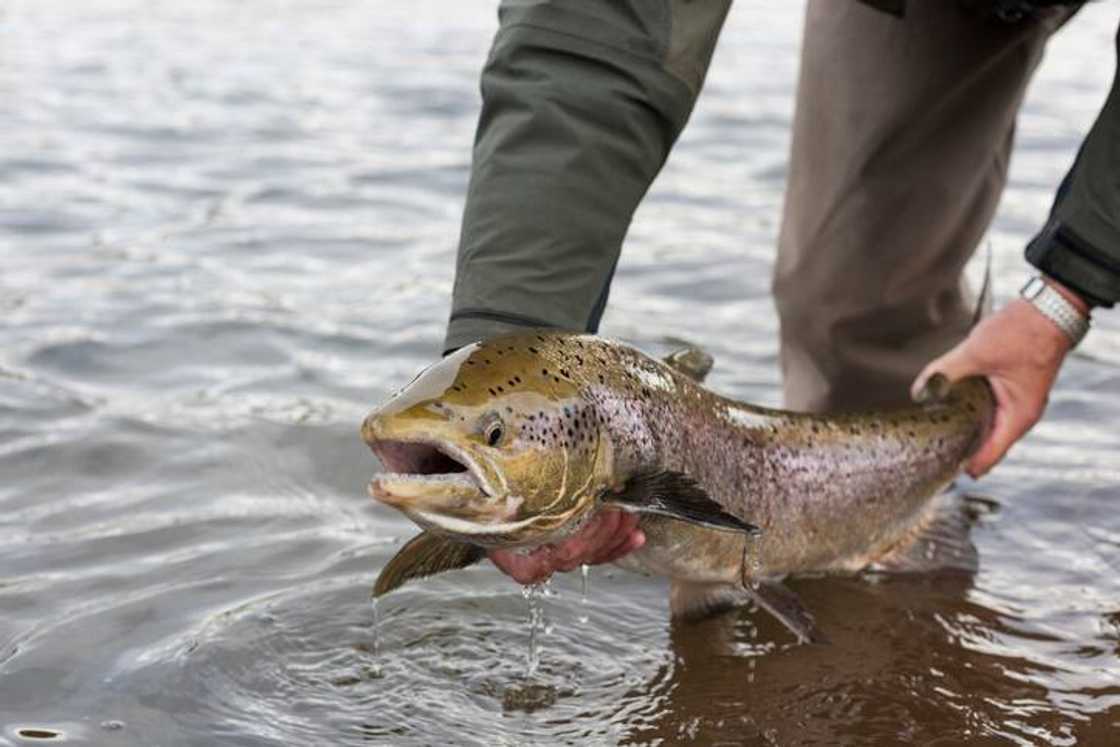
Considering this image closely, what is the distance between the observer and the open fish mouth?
255cm

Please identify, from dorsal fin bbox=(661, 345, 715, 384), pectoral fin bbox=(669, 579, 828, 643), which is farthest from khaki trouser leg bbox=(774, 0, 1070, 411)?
dorsal fin bbox=(661, 345, 715, 384)

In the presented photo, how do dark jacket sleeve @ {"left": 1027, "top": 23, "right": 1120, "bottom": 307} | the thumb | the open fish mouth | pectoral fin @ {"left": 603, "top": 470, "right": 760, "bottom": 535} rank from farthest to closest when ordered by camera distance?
the thumb, dark jacket sleeve @ {"left": 1027, "top": 23, "right": 1120, "bottom": 307}, pectoral fin @ {"left": 603, "top": 470, "right": 760, "bottom": 535}, the open fish mouth

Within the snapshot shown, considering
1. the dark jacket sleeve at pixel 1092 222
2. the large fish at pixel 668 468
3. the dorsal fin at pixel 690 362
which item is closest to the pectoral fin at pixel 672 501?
the large fish at pixel 668 468

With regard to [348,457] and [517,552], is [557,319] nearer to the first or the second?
[517,552]

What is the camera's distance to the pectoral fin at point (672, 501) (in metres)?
3.04

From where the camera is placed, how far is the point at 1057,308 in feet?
12.9

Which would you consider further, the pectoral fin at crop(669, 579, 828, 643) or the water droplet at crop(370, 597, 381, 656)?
the water droplet at crop(370, 597, 381, 656)

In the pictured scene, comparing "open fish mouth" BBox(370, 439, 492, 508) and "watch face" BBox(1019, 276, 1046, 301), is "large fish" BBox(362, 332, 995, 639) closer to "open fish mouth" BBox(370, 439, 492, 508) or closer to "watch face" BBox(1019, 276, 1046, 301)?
"open fish mouth" BBox(370, 439, 492, 508)

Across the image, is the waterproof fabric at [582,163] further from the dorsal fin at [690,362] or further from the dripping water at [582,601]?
the dripping water at [582,601]

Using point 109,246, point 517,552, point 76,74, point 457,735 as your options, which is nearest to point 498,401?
point 517,552

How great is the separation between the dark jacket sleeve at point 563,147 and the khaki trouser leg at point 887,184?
1510 mm

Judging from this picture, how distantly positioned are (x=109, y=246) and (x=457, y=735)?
428 cm

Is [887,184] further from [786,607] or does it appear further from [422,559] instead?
[422,559]

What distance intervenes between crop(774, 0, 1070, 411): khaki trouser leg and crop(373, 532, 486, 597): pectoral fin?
7.35ft
